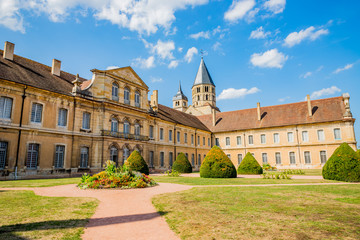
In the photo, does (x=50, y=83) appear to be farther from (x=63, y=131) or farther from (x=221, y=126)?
(x=221, y=126)

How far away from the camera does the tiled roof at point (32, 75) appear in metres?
16.2

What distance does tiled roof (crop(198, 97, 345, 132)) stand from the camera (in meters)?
32.1

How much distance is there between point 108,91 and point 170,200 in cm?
1694

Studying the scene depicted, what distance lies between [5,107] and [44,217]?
44.7ft

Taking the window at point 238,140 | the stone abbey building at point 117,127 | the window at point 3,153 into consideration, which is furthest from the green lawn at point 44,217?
the window at point 238,140

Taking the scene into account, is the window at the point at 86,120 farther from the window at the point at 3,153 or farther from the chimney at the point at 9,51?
the chimney at the point at 9,51

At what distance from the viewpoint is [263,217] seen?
204 inches

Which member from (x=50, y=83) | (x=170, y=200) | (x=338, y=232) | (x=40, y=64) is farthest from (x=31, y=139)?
(x=338, y=232)

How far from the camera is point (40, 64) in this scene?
2048 centimetres

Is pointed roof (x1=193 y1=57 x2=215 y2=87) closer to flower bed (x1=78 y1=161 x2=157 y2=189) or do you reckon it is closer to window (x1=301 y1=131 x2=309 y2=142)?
window (x1=301 y1=131 x2=309 y2=142)

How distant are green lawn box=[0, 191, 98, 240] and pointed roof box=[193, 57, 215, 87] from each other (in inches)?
2451

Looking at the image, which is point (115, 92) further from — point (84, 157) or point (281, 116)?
point (281, 116)

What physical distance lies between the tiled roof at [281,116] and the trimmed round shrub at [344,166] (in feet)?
66.7

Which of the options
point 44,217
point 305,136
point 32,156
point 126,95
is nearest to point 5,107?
point 32,156
